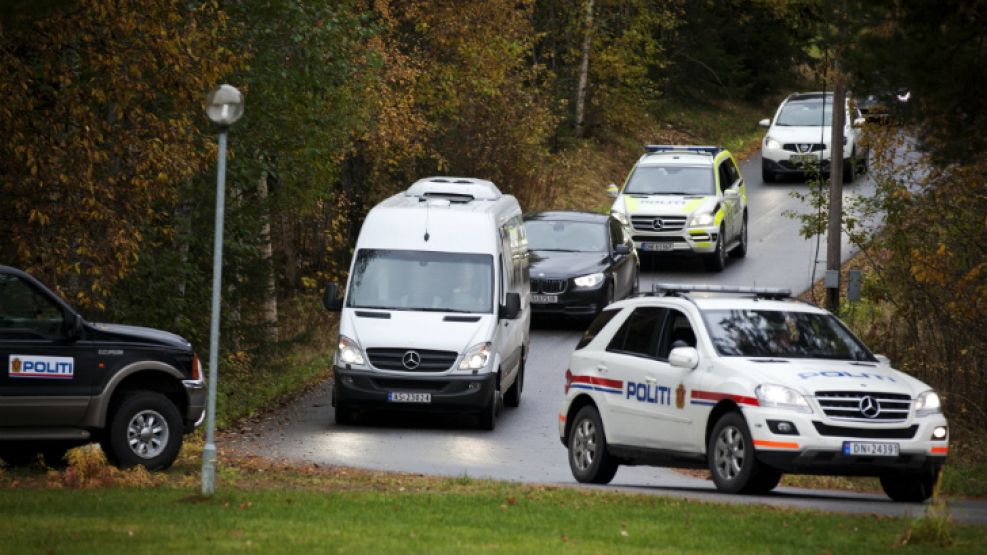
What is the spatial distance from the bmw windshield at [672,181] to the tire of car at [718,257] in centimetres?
92

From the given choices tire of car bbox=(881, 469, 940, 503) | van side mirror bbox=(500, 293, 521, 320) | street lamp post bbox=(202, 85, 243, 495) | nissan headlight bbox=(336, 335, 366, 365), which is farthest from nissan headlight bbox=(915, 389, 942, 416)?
nissan headlight bbox=(336, 335, 366, 365)

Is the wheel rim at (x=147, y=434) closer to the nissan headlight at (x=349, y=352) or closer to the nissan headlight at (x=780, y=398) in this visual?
the nissan headlight at (x=349, y=352)

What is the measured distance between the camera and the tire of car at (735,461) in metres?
13.7

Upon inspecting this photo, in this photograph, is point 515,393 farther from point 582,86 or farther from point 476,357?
point 582,86

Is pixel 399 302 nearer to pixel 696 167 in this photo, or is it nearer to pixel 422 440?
pixel 422 440

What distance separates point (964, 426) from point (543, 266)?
8501 millimetres

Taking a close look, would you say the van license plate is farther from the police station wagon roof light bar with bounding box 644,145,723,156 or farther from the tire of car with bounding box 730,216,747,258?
the tire of car with bounding box 730,216,747,258

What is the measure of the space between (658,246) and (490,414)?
11.8m

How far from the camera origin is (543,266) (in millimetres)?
26828

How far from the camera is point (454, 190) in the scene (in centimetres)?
2252

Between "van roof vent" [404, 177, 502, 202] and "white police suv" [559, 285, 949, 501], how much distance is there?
6.20 m

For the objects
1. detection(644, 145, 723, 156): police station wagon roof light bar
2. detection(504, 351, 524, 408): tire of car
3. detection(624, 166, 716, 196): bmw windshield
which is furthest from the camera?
detection(644, 145, 723, 156): police station wagon roof light bar

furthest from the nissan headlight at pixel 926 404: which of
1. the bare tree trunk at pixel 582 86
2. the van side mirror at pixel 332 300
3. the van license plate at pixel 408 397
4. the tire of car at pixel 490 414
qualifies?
the bare tree trunk at pixel 582 86

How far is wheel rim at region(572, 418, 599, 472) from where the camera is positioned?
51.6ft
